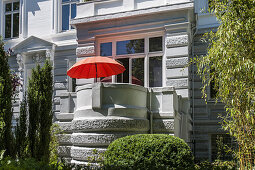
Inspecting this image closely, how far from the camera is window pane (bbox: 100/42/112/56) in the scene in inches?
541

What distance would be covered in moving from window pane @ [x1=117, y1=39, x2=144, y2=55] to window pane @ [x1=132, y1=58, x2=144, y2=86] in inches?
15.7

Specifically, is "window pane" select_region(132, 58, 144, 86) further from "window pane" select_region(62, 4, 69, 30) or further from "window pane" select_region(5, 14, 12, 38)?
"window pane" select_region(5, 14, 12, 38)

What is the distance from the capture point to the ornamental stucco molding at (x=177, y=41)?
40.8 ft

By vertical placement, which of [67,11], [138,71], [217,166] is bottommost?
[217,166]

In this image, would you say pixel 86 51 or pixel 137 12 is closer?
pixel 137 12

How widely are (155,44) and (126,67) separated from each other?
153 cm

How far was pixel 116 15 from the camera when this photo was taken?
13.4 meters

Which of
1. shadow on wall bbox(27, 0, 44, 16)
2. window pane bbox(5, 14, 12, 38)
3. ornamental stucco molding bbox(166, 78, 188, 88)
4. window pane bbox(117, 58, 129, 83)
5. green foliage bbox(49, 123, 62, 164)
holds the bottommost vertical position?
green foliage bbox(49, 123, 62, 164)

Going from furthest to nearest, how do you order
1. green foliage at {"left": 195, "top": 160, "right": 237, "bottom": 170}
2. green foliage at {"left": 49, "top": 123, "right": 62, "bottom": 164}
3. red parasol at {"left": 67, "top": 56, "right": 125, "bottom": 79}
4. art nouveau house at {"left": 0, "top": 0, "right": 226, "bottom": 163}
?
1. green foliage at {"left": 49, "top": 123, "right": 62, "bottom": 164}
2. red parasol at {"left": 67, "top": 56, "right": 125, "bottom": 79}
3. art nouveau house at {"left": 0, "top": 0, "right": 226, "bottom": 163}
4. green foliage at {"left": 195, "top": 160, "right": 237, "bottom": 170}

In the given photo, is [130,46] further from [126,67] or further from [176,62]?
[176,62]

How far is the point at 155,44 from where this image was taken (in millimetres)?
13031

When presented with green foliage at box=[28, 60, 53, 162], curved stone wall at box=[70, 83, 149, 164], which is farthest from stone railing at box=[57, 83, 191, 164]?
green foliage at box=[28, 60, 53, 162]

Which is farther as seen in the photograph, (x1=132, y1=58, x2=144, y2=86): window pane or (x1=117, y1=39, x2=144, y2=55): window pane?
(x1=117, y1=39, x2=144, y2=55): window pane

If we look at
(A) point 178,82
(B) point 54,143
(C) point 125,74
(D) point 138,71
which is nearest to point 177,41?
(A) point 178,82
